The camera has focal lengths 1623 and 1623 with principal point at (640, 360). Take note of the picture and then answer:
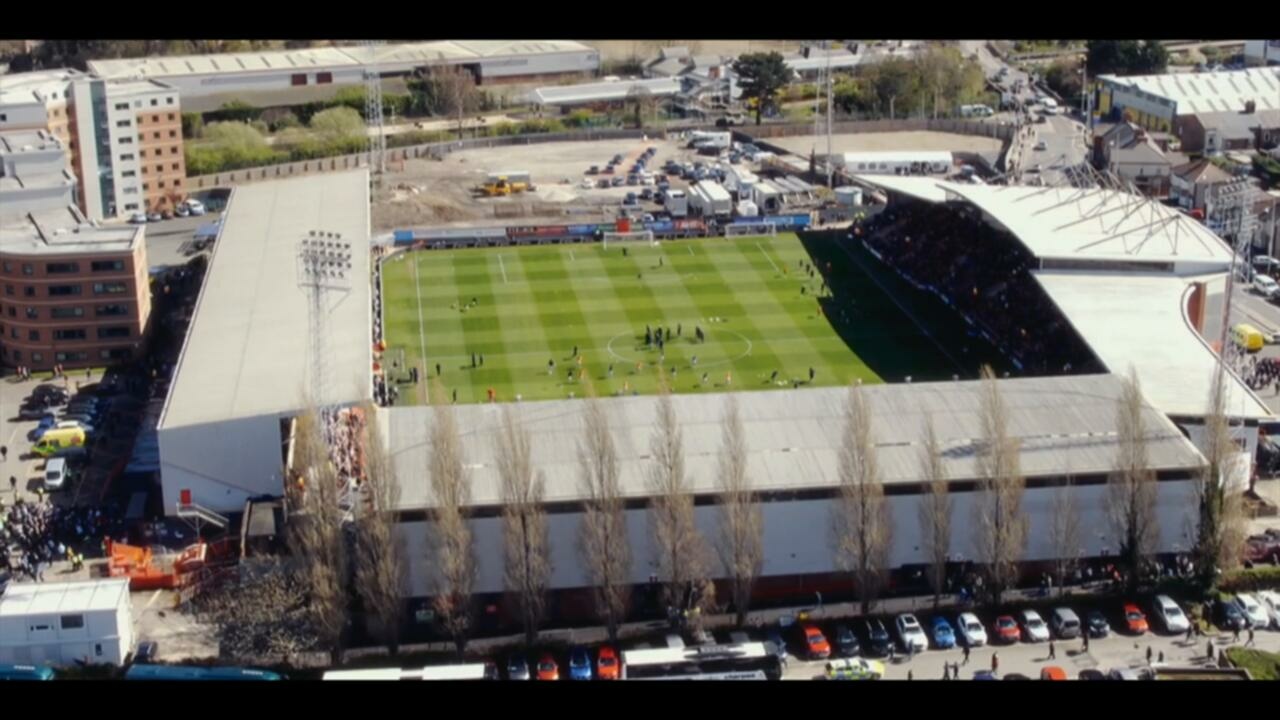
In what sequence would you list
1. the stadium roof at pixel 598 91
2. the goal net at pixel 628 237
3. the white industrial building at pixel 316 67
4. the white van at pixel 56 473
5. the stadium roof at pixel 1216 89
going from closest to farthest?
the white van at pixel 56 473 < the goal net at pixel 628 237 < the stadium roof at pixel 1216 89 < the white industrial building at pixel 316 67 < the stadium roof at pixel 598 91

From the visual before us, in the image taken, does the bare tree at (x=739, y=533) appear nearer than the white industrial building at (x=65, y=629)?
No

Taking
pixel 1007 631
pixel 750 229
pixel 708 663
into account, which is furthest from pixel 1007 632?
pixel 750 229

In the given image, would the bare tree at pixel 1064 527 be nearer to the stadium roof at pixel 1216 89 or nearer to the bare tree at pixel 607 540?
the bare tree at pixel 607 540

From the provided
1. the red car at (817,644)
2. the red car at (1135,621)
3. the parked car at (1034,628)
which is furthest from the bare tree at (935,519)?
the red car at (1135,621)

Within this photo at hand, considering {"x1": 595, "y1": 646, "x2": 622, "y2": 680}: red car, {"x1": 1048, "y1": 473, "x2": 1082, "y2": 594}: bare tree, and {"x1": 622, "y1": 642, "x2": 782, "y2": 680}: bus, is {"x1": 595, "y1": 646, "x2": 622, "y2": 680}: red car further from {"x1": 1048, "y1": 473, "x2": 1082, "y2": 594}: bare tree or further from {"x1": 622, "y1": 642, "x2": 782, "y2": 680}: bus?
{"x1": 1048, "y1": 473, "x2": 1082, "y2": 594}: bare tree
